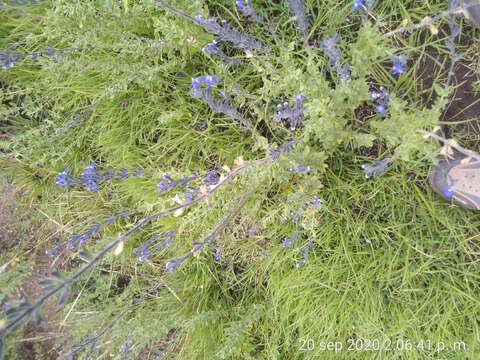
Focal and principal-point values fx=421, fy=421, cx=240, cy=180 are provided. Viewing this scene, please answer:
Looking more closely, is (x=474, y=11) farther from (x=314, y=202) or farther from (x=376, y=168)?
(x=314, y=202)

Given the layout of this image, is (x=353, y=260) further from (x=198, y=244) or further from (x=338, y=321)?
(x=198, y=244)

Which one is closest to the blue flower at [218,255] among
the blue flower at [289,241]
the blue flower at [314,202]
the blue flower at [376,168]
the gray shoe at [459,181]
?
the blue flower at [289,241]

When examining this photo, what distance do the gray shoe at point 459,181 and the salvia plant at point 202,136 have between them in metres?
0.20

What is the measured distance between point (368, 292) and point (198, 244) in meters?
1.19

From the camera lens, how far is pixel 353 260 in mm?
2402

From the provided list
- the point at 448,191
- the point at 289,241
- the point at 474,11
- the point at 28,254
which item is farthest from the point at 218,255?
the point at 474,11

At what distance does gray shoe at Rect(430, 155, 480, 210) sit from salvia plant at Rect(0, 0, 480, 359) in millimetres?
198

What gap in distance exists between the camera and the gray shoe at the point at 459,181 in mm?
2250

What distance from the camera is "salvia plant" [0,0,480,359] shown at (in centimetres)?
202

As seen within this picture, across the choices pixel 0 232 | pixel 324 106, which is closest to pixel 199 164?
pixel 324 106

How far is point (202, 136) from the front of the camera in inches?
99.3

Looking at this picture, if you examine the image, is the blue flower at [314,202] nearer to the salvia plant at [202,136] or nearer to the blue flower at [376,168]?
the salvia plant at [202,136]

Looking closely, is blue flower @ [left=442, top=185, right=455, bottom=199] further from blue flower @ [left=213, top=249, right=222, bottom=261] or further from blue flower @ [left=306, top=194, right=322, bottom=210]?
blue flower @ [left=213, top=249, right=222, bottom=261]

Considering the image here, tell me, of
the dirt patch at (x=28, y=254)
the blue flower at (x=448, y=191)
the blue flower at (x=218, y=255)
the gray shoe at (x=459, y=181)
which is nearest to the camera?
the blue flower at (x=448, y=191)
